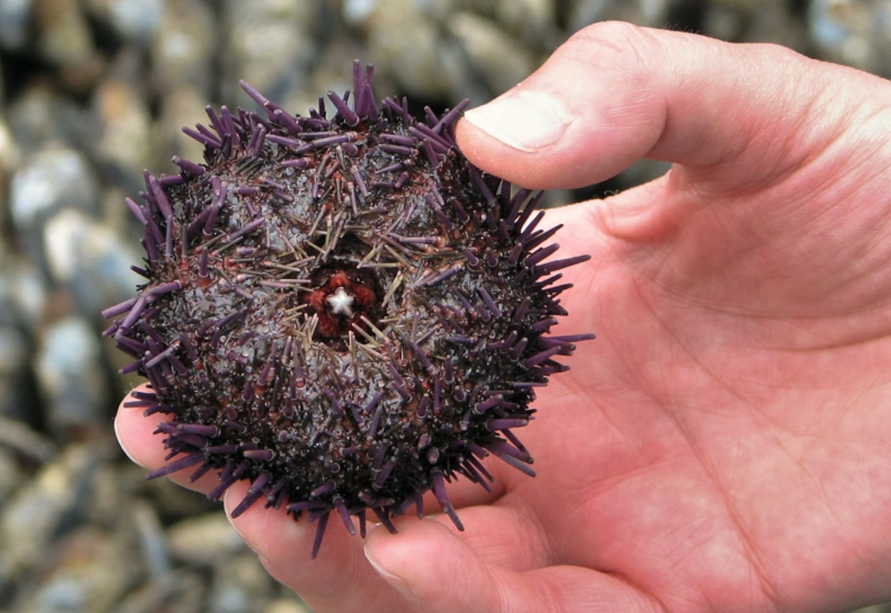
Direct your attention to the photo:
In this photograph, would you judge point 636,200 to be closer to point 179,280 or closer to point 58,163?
point 179,280

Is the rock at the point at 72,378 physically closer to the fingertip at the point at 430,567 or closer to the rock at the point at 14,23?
the rock at the point at 14,23

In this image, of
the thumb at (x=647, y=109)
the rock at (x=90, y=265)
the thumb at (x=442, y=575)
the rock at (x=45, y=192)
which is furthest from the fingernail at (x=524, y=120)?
the rock at (x=45, y=192)

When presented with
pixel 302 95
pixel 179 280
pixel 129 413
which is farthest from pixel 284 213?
pixel 302 95

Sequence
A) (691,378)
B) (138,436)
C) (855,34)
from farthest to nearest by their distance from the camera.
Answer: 1. (855,34)
2. (691,378)
3. (138,436)

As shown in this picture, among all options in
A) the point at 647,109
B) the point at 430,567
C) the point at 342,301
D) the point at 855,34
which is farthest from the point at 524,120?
the point at 855,34

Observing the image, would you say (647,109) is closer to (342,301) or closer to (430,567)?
(342,301)

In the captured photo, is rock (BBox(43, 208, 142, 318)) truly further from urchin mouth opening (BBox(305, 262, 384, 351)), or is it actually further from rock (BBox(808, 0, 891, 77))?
rock (BBox(808, 0, 891, 77))
